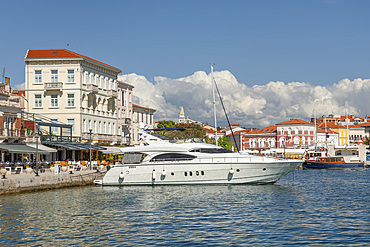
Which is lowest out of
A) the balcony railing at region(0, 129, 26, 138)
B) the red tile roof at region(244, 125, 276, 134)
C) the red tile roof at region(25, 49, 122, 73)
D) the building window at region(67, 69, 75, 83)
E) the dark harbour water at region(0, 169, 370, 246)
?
the dark harbour water at region(0, 169, 370, 246)

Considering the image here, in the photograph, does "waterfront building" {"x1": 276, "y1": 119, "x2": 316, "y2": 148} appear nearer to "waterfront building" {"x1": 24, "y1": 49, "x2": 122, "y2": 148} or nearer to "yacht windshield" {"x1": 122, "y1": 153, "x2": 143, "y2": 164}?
"waterfront building" {"x1": 24, "y1": 49, "x2": 122, "y2": 148}

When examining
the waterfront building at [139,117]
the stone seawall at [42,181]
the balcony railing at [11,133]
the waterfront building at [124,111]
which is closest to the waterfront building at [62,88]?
the waterfront building at [124,111]

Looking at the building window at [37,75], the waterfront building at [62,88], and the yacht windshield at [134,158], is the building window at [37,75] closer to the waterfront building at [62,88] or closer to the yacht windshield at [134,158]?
the waterfront building at [62,88]

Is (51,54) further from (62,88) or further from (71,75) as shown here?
(62,88)

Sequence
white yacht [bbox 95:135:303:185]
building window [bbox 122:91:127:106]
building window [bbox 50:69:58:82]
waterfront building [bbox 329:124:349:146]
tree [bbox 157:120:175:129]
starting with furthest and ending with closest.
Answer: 1. waterfront building [bbox 329:124:349:146]
2. tree [bbox 157:120:175:129]
3. building window [bbox 122:91:127:106]
4. building window [bbox 50:69:58:82]
5. white yacht [bbox 95:135:303:185]

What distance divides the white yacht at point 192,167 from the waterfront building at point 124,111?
35.5 metres

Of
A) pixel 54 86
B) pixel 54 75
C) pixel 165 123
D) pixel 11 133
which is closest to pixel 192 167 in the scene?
→ pixel 11 133

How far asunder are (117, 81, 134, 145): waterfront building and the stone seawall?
110 feet

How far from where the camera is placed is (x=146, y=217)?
25984mm

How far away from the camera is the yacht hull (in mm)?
40125

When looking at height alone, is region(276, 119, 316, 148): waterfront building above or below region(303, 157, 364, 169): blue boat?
above

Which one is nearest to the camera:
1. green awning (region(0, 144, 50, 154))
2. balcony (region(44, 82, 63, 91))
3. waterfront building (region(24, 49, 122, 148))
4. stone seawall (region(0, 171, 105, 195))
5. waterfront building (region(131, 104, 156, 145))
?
stone seawall (region(0, 171, 105, 195))

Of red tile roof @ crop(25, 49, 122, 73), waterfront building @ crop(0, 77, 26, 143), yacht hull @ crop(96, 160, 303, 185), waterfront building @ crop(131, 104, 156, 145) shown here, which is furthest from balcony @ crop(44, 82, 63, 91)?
yacht hull @ crop(96, 160, 303, 185)

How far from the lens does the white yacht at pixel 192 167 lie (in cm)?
4012
